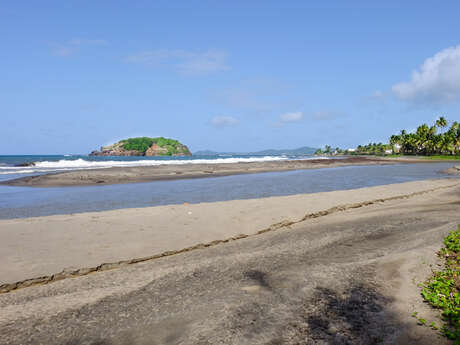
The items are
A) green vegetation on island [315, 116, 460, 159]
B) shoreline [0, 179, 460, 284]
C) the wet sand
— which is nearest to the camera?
the wet sand

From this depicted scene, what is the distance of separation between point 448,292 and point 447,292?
16 millimetres

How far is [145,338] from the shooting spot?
4148 mm

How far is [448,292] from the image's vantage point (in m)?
5.26

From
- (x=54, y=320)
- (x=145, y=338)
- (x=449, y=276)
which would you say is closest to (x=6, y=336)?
(x=54, y=320)

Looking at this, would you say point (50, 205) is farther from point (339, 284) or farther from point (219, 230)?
point (339, 284)

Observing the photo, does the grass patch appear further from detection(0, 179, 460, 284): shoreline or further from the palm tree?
the palm tree

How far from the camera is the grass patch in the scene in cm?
435

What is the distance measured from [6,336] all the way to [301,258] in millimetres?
5753

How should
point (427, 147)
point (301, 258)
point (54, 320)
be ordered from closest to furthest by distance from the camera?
point (54, 320) → point (301, 258) → point (427, 147)

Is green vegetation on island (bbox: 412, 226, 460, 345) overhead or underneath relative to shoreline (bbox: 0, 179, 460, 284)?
underneath

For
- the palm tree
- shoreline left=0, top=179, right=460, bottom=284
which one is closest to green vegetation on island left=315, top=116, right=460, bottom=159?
the palm tree

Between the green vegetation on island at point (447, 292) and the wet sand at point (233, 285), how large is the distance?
0.17 meters

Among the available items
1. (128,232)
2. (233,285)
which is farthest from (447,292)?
(128,232)

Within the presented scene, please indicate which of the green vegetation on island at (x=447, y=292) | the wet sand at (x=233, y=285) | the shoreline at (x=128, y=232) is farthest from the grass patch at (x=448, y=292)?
the shoreline at (x=128, y=232)
